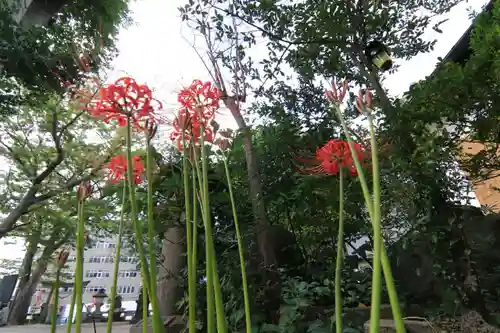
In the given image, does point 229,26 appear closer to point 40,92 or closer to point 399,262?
point 399,262

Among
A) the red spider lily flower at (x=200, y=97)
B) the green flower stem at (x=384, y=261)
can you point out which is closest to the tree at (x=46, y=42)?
the red spider lily flower at (x=200, y=97)

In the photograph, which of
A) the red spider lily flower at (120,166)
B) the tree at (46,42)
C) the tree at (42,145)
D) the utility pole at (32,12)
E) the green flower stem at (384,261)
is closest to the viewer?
the green flower stem at (384,261)

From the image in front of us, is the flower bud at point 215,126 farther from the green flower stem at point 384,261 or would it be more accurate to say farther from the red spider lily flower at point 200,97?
the green flower stem at point 384,261

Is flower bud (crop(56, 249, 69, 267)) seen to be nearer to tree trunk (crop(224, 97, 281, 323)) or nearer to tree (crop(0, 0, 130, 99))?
tree trunk (crop(224, 97, 281, 323))

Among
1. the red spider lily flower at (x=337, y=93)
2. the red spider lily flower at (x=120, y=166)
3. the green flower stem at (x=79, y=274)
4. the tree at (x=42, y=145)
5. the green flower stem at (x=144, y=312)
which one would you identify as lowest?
the green flower stem at (x=144, y=312)

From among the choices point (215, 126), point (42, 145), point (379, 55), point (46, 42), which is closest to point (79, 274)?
point (215, 126)

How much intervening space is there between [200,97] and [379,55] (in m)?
1.90

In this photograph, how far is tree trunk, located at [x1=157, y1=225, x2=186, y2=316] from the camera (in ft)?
4.95

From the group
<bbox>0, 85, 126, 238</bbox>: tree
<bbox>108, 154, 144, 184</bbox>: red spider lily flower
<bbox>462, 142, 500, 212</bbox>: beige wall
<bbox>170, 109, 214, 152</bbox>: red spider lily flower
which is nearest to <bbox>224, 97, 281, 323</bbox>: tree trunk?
<bbox>108, 154, 144, 184</bbox>: red spider lily flower

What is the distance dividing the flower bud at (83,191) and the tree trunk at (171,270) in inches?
43.5

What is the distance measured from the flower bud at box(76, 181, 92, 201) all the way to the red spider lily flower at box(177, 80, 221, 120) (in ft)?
0.71

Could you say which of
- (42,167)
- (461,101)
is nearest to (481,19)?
(461,101)

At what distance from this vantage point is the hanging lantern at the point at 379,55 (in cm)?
204

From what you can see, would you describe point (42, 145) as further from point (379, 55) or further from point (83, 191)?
point (83, 191)
